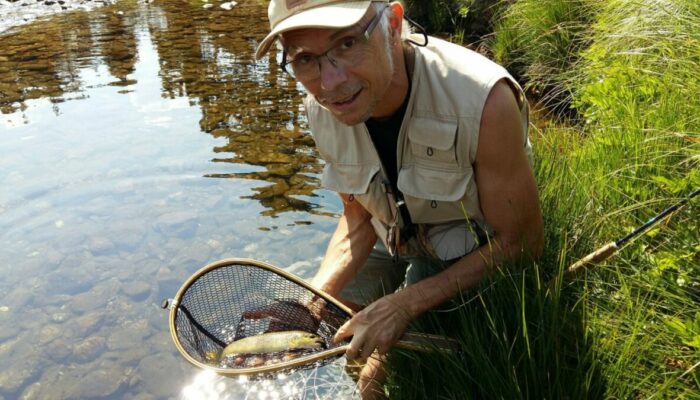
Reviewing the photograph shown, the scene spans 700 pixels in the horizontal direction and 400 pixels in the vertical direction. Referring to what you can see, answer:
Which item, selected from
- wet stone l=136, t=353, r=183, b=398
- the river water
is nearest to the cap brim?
the river water

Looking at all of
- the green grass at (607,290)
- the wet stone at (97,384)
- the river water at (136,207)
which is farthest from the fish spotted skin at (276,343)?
the wet stone at (97,384)

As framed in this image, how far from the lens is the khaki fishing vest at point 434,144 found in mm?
2520

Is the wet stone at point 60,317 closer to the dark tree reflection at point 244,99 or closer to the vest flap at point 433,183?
the dark tree reflection at point 244,99

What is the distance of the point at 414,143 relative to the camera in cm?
273

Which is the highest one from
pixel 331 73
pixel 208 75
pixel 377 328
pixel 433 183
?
pixel 331 73

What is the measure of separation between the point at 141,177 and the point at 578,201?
471 cm

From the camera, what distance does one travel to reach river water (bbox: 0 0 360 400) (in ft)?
13.4

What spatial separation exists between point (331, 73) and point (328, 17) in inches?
8.3

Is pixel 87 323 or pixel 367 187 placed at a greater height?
pixel 367 187

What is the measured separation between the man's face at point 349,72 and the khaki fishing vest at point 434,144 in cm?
22

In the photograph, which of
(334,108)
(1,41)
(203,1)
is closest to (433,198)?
(334,108)

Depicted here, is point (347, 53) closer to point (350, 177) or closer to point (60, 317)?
point (350, 177)

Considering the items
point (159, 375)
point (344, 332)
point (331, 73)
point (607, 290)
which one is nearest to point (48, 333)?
point (159, 375)

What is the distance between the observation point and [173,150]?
7141 millimetres
